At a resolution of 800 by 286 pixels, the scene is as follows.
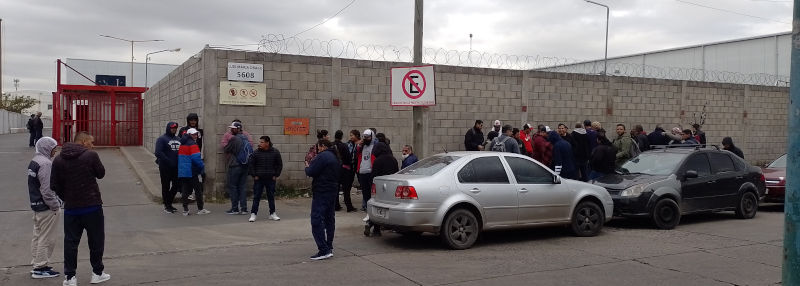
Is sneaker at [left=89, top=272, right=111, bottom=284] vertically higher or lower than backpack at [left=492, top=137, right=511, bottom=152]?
lower

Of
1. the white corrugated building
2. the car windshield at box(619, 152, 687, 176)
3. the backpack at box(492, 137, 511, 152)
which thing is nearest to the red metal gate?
the backpack at box(492, 137, 511, 152)

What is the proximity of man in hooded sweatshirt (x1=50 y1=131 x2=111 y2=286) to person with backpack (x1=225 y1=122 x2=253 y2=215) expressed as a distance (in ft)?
16.1

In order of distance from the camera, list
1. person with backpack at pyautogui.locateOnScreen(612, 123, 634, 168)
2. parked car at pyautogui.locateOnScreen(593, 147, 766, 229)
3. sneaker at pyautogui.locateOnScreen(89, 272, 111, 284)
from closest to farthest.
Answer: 1. sneaker at pyautogui.locateOnScreen(89, 272, 111, 284)
2. parked car at pyautogui.locateOnScreen(593, 147, 766, 229)
3. person with backpack at pyautogui.locateOnScreen(612, 123, 634, 168)

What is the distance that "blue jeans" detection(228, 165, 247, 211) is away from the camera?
11367mm

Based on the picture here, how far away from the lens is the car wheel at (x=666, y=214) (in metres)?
10.2

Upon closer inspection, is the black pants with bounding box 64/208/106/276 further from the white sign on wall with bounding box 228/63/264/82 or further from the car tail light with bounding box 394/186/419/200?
the white sign on wall with bounding box 228/63/264/82

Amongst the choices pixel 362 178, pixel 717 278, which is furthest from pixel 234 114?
pixel 717 278

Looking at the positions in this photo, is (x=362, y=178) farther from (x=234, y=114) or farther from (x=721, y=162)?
(x=721, y=162)

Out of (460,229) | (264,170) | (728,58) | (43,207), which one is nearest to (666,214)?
(460,229)

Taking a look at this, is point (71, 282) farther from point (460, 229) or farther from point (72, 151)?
point (460, 229)

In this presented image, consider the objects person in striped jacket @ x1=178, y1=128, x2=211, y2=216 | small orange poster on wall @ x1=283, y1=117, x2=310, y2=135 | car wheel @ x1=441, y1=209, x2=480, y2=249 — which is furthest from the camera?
small orange poster on wall @ x1=283, y1=117, x2=310, y2=135

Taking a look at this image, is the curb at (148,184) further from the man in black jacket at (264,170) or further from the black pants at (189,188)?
the man in black jacket at (264,170)

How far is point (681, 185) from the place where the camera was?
1062cm

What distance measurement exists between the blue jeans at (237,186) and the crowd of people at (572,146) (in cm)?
510
